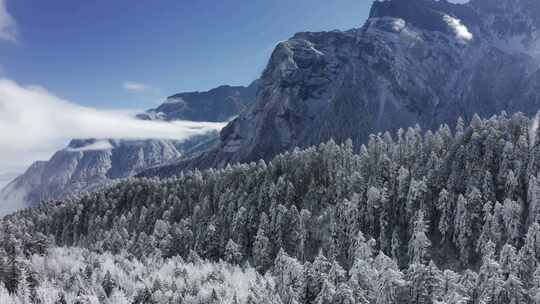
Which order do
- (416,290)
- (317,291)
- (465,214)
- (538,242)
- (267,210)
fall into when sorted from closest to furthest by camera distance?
(416,290) < (317,291) < (538,242) < (465,214) < (267,210)

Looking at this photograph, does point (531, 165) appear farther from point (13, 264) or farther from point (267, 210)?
point (13, 264)

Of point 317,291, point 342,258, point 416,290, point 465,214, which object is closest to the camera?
point 416,290

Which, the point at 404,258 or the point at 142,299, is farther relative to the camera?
the point at 404,258

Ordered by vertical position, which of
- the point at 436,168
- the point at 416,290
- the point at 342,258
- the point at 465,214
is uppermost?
the point at 436,168

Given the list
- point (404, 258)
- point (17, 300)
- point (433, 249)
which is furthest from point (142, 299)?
point (433, 249)

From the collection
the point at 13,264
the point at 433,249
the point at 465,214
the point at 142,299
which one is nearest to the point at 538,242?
the point at 465,214

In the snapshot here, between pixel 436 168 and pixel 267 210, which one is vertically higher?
pixel 436 168
